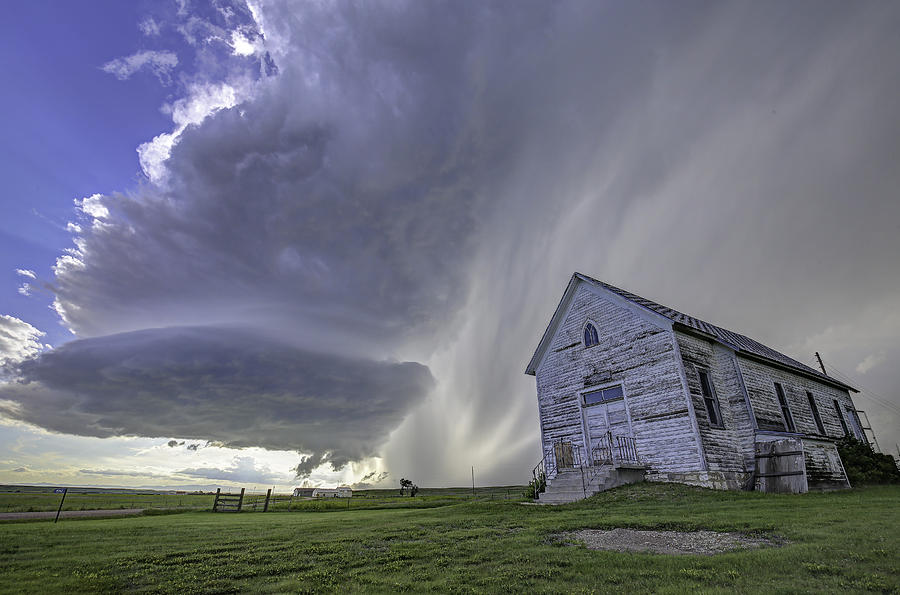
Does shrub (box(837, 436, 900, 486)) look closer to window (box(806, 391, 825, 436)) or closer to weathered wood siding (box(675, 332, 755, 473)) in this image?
window (box(806, 391, 825, 436))

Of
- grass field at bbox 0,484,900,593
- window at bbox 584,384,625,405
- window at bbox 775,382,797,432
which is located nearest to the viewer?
grass field at bbox 0,484,900,593

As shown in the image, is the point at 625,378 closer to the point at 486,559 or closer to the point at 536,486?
the point at 536,486

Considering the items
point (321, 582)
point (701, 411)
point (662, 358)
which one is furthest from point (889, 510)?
point (321, 582)

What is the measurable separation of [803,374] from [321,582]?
29877 mm

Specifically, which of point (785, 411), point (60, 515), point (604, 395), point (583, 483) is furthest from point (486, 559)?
point (60, 515)

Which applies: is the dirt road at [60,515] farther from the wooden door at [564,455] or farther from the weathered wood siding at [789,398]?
the weathered wood siding at [789,398]

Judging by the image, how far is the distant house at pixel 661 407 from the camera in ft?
58.4

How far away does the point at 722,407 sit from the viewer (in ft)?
64.2

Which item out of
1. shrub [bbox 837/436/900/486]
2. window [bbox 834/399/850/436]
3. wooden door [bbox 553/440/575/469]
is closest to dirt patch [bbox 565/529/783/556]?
wooden door [bbox 553/440/575/469]

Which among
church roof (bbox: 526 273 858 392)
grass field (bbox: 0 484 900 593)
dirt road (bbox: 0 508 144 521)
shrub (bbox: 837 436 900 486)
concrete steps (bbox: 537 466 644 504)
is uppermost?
church roof (bbox: 526 273 858 392)

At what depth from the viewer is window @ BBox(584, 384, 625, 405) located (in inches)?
815

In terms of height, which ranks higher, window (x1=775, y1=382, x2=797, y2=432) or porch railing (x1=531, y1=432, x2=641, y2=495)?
window (x1=775, y1=382, x2=797, y2=432)

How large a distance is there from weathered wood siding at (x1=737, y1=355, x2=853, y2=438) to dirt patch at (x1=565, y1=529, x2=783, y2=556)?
50.3 feet

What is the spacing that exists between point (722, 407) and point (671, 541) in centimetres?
1464
